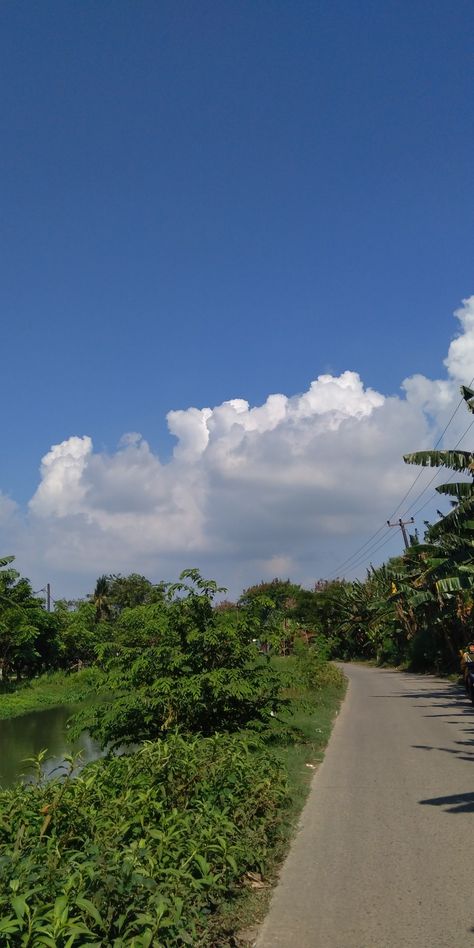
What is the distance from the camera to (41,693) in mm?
40281

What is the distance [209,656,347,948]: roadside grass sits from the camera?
4.60 metres

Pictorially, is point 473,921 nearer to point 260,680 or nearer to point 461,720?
point 260,680

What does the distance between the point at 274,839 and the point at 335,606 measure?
6203cm

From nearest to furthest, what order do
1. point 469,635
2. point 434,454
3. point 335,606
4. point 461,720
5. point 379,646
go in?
point 461,720
point 434,454
point 469,635
point 379,646
point 335,606

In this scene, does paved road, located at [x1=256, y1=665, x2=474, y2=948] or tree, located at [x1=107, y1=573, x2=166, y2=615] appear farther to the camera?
tree, located at [x1=107, y1=573, x2=166, y2=615]

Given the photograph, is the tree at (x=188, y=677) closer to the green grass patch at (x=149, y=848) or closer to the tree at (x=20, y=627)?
the green grass patch at (x=149, y=848)

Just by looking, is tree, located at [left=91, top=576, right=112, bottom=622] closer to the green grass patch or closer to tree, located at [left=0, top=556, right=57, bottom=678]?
tree, located at [left=0, top=556, right=57, bottom=678]

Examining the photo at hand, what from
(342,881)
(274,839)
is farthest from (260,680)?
(342,881)

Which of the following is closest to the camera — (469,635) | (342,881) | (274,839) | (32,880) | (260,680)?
(32,880)

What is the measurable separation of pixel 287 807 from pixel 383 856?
1.97 m

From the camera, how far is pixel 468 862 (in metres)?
5.71

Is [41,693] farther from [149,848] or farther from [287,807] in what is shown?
[149,848]

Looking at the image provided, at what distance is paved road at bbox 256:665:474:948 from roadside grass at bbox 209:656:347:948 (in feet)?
0.36

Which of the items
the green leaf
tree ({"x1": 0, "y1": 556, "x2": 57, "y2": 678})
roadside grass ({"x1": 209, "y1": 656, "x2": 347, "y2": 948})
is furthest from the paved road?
tree ({"x1": 0, "y1": 556, "x2": 57, "y2": 678})
